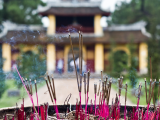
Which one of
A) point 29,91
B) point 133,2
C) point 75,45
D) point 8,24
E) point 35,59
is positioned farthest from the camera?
point 133,2

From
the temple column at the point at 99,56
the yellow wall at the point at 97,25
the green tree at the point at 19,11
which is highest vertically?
the green tree at the point at 19,11

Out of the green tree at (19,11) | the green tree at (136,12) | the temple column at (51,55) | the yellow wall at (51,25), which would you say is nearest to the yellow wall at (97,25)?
the yellow wall at (51,25)

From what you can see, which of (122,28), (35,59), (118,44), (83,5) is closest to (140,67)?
(118,44)

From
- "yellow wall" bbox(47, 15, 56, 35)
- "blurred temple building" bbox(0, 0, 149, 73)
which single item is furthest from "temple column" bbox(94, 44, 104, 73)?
"yellow wall" bbox(47, 15, 56, 35)

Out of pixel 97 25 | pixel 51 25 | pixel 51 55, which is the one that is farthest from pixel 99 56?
pixel 51 25

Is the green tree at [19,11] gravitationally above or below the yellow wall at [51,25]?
above

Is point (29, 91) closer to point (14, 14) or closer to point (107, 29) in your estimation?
point (107, 29)

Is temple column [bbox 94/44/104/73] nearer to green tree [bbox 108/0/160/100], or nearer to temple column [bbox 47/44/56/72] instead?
temple column [bbox 47/44/56/72]

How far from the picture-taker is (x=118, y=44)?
11.5 metres

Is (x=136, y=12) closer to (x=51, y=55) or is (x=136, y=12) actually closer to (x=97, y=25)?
(x=97, y=25)

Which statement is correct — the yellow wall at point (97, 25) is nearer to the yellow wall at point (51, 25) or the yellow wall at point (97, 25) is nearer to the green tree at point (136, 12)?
the yellow wall at point (51, 25)

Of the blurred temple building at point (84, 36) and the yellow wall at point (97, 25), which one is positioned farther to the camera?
the yellow wall at point (97, 25)

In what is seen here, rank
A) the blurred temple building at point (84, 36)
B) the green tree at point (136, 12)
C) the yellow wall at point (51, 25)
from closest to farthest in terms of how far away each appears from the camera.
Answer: the blurred temple building at point (84, 36), the yellow wall at point (51, 25), the green tree at point (136, 12)

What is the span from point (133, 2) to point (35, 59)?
13.0m
